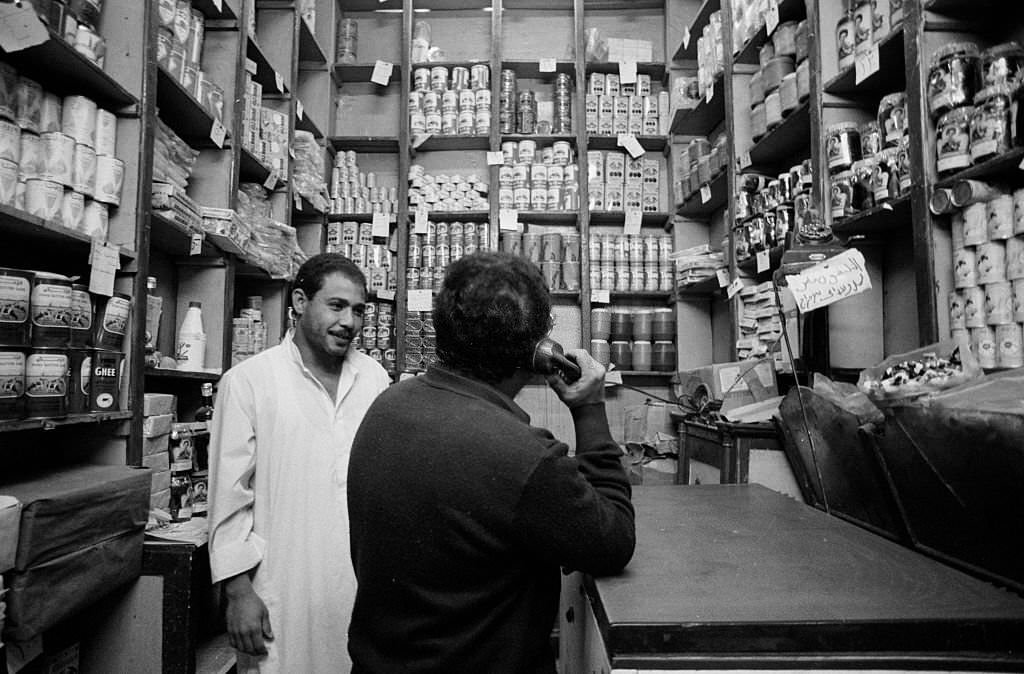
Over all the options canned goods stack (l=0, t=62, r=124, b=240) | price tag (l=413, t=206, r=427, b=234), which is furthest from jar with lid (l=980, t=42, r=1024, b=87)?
price tag (l=413, t=206, r=427, b=234)

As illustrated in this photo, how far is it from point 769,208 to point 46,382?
262cm

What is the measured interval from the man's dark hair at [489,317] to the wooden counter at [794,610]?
0.36 meters

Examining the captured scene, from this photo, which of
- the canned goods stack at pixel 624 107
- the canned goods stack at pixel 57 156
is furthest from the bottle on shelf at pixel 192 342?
the canned goods stack at pixel 624 107

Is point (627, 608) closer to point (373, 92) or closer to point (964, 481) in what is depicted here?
point (964, 481)

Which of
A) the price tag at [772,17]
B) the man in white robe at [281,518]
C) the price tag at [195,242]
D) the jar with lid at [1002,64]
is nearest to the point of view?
the jar with lid at [1002,64]

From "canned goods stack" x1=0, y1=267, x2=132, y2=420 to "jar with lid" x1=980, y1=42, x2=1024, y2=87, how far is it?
2281 millimetres

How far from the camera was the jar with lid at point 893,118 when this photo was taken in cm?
192

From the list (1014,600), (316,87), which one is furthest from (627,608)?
(316,87)

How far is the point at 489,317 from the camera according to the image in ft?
3.26

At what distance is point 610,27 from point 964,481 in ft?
14.7

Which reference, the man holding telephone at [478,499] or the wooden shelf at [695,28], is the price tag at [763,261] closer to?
the wooden shelf at [695,28]

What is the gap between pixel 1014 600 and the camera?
0.78 m

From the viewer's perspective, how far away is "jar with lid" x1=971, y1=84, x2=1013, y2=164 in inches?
58.4

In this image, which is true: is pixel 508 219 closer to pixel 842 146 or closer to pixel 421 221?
pixel 421 221
